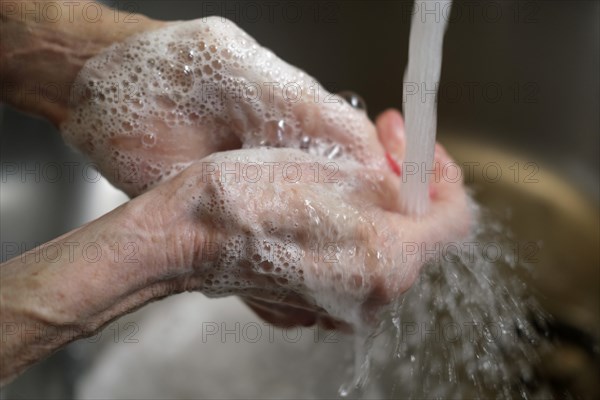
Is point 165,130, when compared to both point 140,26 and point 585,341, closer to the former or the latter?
point 140,26

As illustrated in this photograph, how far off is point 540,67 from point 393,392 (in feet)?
1.63

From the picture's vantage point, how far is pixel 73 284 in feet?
1.27

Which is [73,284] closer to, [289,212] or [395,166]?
[289,212]

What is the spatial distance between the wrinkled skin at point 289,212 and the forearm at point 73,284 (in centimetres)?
2

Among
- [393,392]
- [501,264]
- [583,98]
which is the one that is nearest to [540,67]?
[583,98]

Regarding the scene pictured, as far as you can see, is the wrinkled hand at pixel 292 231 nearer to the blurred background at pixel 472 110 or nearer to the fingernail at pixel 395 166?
the fingernail at pixel 395 166

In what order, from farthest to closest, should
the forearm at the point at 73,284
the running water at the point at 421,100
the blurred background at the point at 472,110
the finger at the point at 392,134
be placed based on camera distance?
the blurred background at the point at 472,110 → the finger at the point at 392,134 → the running water at the point at 421,100 → the forearm at the point at 73,284

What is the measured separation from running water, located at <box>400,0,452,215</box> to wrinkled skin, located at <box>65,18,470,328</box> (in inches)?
1.0

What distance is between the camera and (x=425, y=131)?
1.71ft

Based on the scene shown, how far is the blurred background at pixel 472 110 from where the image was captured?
785 millimetres

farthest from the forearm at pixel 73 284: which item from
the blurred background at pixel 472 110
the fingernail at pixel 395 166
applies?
the blurred background at pixel 472 110

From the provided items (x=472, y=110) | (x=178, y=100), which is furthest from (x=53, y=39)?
(x=472, y=110)

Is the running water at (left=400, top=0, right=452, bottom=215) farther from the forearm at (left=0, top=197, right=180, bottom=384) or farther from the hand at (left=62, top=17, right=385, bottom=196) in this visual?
the forearm at (left=0, top=197, right=180, bottom=384)

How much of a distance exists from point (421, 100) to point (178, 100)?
22 cm
